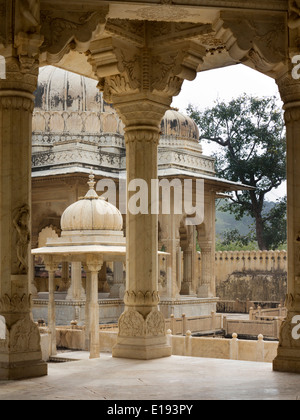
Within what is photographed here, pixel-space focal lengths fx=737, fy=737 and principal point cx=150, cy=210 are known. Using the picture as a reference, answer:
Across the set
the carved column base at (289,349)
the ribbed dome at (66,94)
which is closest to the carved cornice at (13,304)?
the carved column base at (289,349)

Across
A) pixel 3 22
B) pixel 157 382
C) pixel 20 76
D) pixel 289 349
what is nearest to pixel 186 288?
pixel 289 349

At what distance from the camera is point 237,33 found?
5875mm

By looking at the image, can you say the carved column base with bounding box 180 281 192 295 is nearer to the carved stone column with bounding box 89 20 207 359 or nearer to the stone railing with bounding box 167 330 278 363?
the stone railing with bounding box 167 330 278 363

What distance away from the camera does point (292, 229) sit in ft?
19.9

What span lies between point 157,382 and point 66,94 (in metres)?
16.8

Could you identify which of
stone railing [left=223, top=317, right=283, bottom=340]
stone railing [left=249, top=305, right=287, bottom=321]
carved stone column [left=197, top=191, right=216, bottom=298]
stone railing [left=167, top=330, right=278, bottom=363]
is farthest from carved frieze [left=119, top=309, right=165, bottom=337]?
carved stone column [left=197, top=191, right=216, bottom=298]

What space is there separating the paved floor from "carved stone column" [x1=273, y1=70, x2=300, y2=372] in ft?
0.61

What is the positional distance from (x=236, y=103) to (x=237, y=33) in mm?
28915

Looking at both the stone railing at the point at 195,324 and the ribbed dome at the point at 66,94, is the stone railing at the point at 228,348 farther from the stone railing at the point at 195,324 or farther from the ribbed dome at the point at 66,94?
the ribbed dome at the point at 66,94

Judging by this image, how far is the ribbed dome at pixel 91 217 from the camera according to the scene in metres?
11.8

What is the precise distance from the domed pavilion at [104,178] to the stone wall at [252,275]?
14.2ft

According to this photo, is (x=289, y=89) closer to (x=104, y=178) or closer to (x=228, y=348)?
(x=228, y=348)

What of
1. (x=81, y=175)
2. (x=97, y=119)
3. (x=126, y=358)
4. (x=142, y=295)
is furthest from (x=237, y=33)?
(x=97, y=119)
